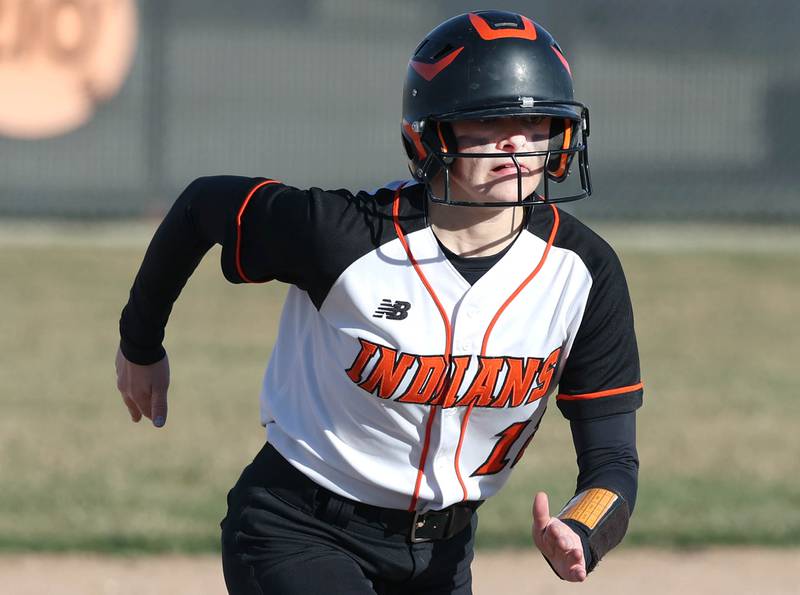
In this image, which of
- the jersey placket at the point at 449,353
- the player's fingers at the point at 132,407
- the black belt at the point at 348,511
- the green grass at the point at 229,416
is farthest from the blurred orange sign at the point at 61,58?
the jersey placket at the point at 449,353

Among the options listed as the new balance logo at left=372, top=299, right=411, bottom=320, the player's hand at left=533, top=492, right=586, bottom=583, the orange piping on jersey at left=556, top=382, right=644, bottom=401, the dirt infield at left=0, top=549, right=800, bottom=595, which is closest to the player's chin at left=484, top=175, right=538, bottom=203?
the new balance logo at left=372, top=299, right=411, bottom=320

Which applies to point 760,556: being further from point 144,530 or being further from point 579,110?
point 579,110

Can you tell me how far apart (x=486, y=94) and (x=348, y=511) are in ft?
3.17

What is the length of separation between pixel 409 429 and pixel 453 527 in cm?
28

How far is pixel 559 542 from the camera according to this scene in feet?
8.74

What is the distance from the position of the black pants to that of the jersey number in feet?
0.70

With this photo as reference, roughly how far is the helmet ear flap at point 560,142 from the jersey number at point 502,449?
57 cm

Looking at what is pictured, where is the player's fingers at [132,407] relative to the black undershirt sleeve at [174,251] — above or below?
below

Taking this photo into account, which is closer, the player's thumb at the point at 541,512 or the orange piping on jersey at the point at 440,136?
the player's thumb at the point at 541,512

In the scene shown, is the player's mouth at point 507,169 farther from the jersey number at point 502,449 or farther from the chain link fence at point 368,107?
the chain link fence at point 368,107

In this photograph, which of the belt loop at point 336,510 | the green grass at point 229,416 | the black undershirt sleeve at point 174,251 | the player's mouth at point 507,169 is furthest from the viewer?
the green grass at point 229,416

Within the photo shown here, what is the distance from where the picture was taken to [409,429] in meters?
3.00

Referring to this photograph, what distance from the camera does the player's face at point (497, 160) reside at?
9.46ft

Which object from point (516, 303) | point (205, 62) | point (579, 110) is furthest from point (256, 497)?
point (205, 62)
